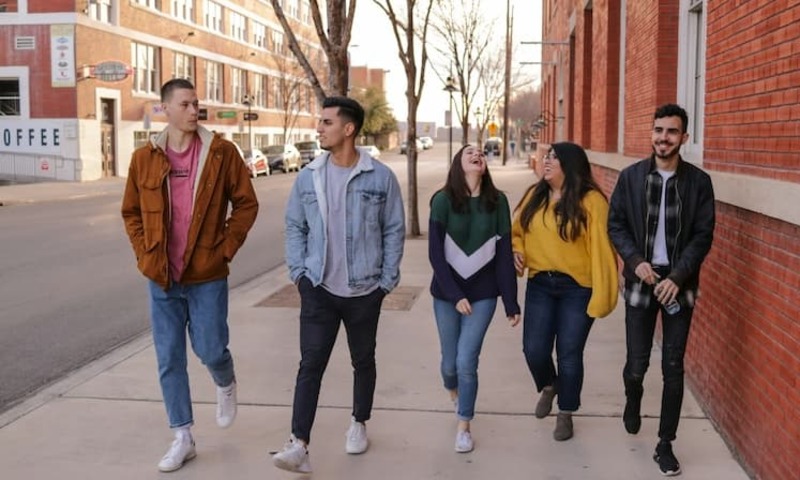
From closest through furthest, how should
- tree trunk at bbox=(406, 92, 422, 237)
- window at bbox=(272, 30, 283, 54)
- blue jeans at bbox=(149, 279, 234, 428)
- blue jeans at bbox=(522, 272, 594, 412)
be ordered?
Result: 1. blue jeans at bbox=(149, 279, 234, 428)
2. blue jeans at bbox=(522, 272, 594, 412)
3. tree trunk at bbox=(406, 92, 422, 237)
4. window at bbox=(272, 30, 283, 54)

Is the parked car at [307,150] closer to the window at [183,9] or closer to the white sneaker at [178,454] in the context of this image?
the window at [183,9]

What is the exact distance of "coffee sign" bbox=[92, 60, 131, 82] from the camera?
36.8 meters

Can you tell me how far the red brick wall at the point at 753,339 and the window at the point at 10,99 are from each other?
3677 cm

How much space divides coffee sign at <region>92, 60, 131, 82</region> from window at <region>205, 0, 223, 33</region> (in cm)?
1772

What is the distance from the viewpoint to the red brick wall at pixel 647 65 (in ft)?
28.8

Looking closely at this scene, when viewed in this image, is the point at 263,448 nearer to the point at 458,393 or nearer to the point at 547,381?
the point at 458,393

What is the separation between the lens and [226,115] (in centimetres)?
5238

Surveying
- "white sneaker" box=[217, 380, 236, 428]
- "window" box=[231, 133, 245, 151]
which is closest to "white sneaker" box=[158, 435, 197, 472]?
"white sneaker" box=[217, 380, 236, 428]

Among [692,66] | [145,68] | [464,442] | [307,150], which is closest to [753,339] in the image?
[464,442]

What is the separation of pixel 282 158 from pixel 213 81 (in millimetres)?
7929

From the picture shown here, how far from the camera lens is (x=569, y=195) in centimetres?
532

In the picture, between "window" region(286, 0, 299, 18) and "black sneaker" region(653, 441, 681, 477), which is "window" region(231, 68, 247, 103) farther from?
"black sneaker" region(653, 441, 681, 477)

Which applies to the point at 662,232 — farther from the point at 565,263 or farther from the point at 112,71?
the point at 112,71

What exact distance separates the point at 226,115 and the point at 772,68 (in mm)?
49305
